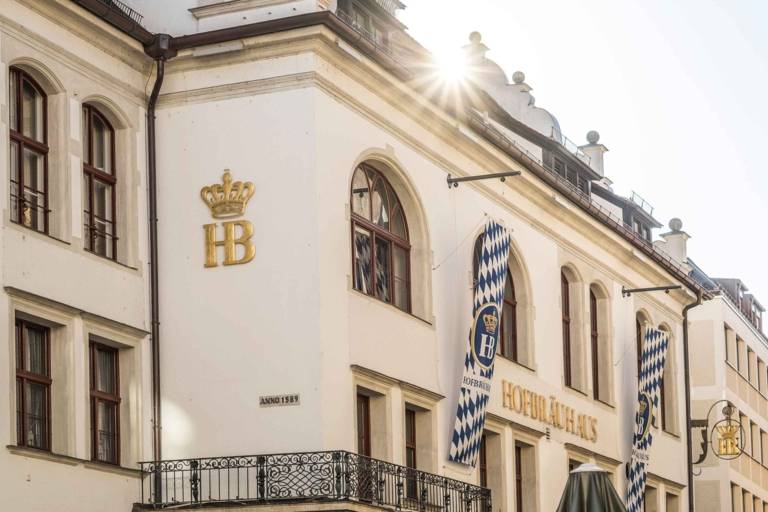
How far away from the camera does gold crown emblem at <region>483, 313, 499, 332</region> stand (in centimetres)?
3397

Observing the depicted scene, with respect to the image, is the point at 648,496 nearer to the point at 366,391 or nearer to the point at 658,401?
the point at 658,401

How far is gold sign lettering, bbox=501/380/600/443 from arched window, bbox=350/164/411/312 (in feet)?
14.4

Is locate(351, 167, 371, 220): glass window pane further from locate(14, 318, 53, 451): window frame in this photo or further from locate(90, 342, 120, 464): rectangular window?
locate(14, 318, 53, 451): window frame

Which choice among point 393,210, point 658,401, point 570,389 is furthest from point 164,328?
point 658,401

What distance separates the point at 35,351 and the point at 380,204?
761 cm

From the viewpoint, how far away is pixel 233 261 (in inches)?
1155

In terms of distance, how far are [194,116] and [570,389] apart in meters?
13.2

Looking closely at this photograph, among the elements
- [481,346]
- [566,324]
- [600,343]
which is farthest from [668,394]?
[481,346]

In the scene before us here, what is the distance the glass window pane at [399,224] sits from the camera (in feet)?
109

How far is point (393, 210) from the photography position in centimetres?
3306

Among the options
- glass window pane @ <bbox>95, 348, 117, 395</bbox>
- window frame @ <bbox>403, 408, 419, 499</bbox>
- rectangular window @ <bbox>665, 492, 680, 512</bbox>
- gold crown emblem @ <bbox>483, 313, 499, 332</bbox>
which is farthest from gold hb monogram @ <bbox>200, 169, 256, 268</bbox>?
rectangular window @ <bbox>665, 492, 680, 512</bbox>

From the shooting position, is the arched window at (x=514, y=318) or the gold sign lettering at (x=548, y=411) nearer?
the gold sign lettering at (x=548, y=411)

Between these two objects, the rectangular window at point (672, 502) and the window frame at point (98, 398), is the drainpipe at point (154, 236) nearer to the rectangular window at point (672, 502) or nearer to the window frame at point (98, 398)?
the window frame at point (98, 398)

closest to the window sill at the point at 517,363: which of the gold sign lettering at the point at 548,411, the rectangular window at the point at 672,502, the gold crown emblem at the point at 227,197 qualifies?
the gold sign lettering at the point at 548,411
